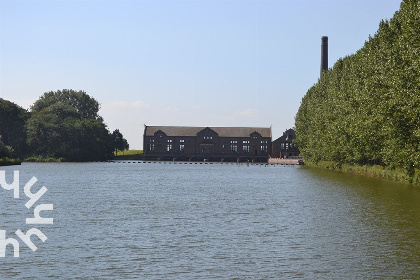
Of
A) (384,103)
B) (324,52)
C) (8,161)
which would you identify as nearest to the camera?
(384,103)

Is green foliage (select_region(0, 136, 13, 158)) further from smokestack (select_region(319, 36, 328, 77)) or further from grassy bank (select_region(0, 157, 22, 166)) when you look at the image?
smokestack (select_region(319, 36, 328, 77))

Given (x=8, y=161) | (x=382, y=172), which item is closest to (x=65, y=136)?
(x=8, y=161)

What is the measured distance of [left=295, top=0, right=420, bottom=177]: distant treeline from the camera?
4695cm

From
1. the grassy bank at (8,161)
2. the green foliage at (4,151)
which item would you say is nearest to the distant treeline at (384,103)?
the grassy bank at (8,161)

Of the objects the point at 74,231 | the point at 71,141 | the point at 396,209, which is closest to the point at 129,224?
the point at 74,231

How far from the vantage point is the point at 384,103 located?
166 feet

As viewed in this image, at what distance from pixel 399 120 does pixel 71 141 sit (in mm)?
118751

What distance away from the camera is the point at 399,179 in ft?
200

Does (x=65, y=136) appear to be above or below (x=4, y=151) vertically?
above

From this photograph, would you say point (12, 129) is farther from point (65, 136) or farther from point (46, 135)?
point (65, 136)

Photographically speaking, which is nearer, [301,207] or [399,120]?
[301,207]

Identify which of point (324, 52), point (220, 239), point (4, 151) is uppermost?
point (324, 52)

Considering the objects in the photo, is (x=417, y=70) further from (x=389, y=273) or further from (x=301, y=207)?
(x=389, y=273)

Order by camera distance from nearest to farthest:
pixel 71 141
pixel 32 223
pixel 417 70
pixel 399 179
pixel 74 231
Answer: pixel 74 231 < pixel 32 223 < pixel 417 70 < pixel 399 179 < pixel 71 141
